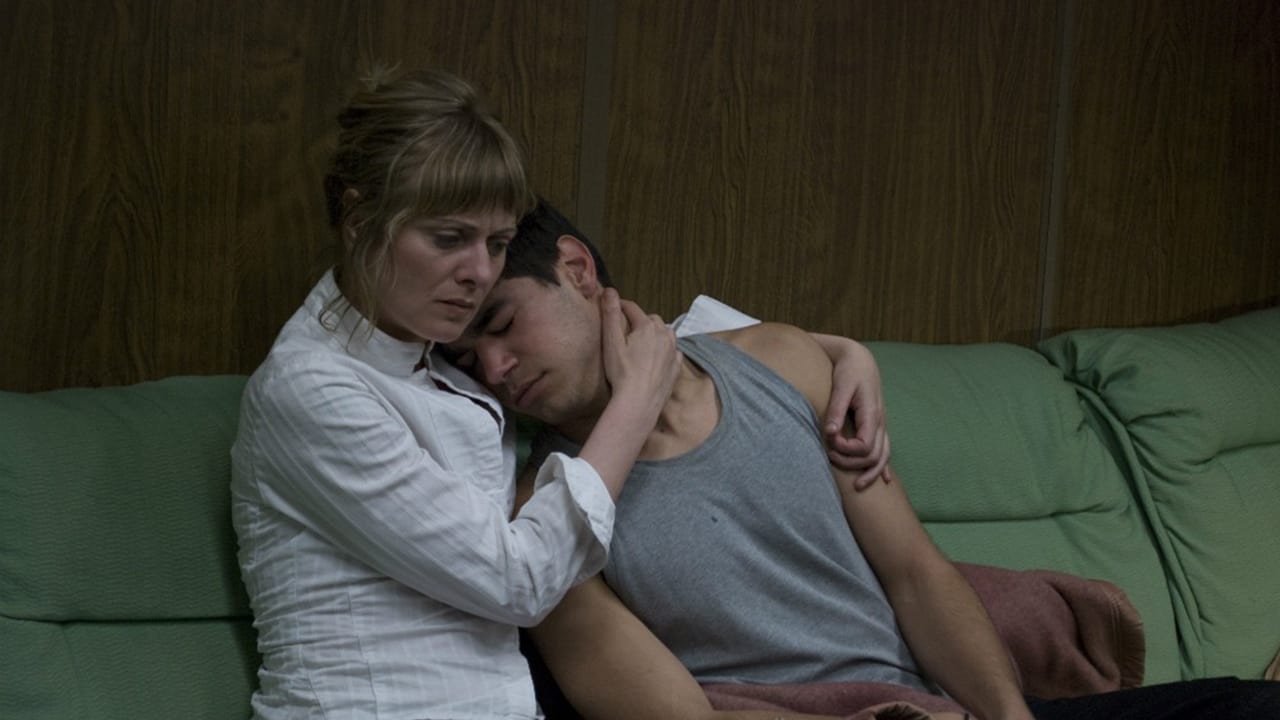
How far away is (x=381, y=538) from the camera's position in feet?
5.31

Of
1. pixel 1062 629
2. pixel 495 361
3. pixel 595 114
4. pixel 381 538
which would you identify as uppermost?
pixel 595 114

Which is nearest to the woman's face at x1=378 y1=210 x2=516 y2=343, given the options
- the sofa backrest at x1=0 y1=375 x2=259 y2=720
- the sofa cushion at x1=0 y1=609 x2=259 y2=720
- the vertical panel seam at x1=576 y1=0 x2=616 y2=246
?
the sofa backrest at x1=0 y1=375 x2=259 y2=720

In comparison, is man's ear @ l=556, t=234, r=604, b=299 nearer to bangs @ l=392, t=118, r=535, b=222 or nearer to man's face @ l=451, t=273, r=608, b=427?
man's face @ l=451, t=273, r=608, b=427

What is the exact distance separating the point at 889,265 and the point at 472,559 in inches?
53.3

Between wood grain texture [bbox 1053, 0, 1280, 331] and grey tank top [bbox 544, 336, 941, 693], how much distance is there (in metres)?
1.16

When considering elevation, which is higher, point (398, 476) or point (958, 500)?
point (398, 476)

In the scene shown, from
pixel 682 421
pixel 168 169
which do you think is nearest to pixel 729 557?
pixel 682 421

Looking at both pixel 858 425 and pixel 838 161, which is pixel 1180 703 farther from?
pixel 838 161

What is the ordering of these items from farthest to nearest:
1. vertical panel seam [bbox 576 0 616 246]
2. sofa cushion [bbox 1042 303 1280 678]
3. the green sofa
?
sofa cushion [bbox 1042 303 1280 678] < vertical panel seam [bbox 576 0 616 246] < the green sofa

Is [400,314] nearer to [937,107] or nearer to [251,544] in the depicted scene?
[251,544]

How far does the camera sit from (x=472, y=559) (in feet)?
5.33

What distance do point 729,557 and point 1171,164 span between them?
1.64 meters

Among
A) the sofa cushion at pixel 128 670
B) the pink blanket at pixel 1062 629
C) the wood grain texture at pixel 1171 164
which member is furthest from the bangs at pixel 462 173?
the wood grain texture at pixel 1171 164

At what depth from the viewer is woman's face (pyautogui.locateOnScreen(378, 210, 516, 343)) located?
1.69 meters
